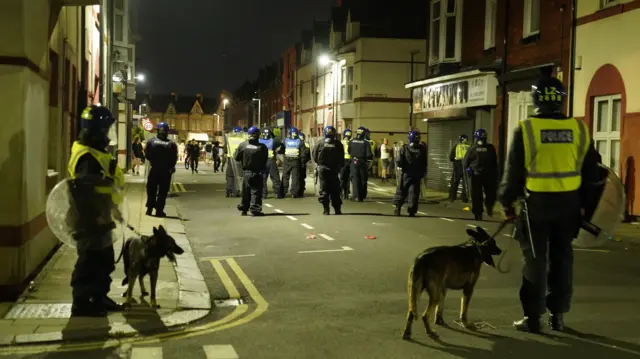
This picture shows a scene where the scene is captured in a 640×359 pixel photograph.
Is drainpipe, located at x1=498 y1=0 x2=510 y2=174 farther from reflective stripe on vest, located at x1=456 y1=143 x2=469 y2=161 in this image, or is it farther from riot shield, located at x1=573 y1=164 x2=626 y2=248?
riot shield, located at x1=573 y1=164 x2=626 y2=248

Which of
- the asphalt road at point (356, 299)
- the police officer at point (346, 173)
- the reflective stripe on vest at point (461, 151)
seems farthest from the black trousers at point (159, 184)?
the reflective stripe on vest at point (461, 151)

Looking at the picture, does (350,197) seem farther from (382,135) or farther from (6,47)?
(382,135)

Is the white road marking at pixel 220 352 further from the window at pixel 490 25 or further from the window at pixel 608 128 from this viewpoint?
the window at pixel 490 25

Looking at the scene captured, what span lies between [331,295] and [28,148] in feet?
11.3

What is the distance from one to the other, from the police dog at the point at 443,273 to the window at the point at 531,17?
14594mm

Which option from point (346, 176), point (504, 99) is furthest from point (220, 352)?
point (504, 99)

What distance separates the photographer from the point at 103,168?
6.56 m

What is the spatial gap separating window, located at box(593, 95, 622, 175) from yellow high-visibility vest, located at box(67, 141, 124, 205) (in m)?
12.2

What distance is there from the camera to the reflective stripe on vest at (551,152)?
6.01 m

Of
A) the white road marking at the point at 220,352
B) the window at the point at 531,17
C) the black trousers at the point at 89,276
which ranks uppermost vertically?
the window at the point at 531,17

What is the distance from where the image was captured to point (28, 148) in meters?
7.08

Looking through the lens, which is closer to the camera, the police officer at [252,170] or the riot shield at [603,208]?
the riot shield at [603,208]

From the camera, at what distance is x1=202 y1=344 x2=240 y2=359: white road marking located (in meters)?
5.49

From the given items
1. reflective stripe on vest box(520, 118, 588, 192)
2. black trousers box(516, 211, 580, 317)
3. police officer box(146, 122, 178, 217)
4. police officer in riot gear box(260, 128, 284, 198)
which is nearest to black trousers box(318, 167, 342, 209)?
police officer box(146, 122, 178, 217)
